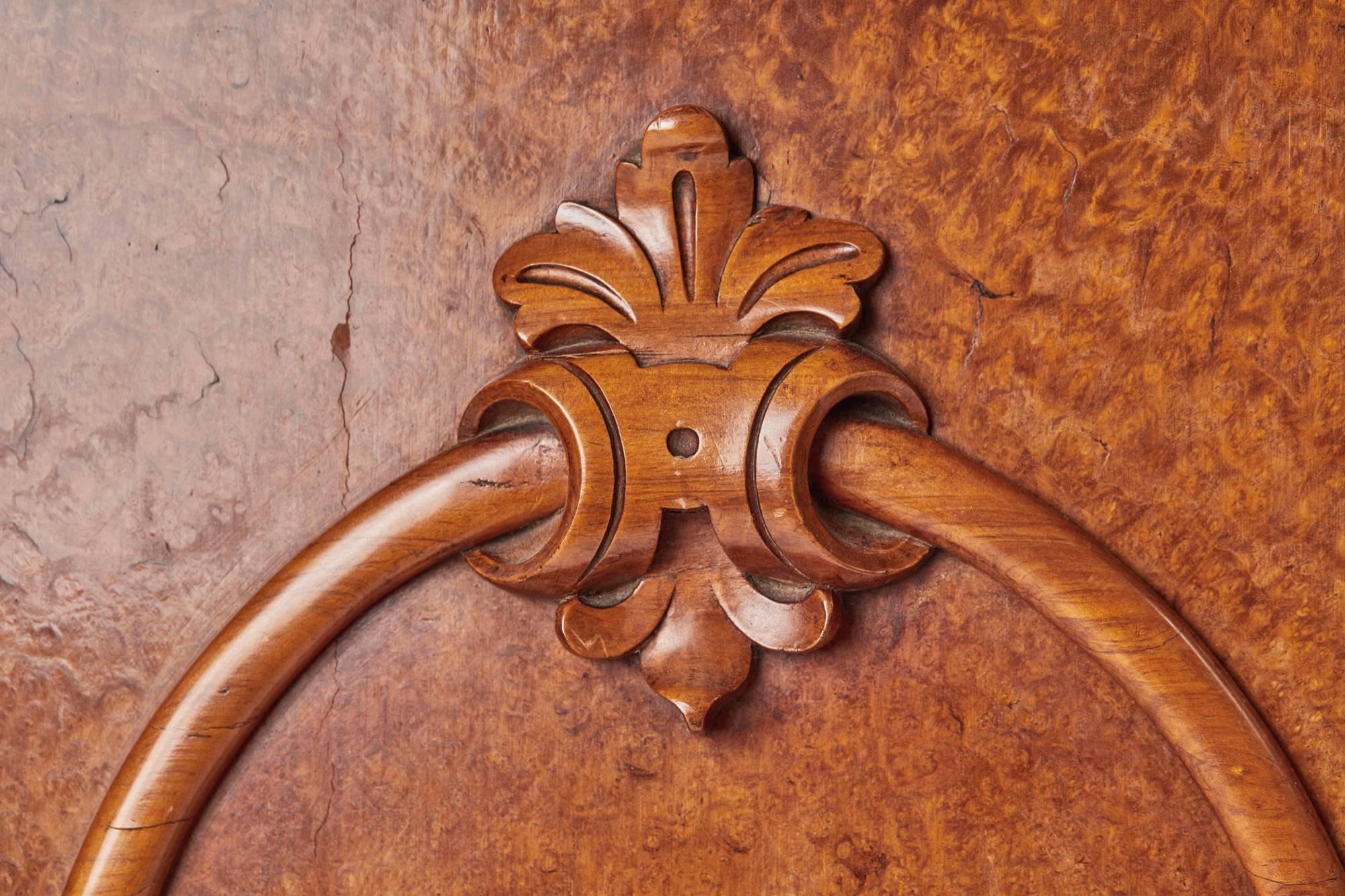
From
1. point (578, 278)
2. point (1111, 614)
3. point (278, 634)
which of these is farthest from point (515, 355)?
point (1111, 614)

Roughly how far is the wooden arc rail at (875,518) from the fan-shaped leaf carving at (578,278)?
61 millimetres

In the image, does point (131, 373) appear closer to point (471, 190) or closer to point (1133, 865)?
point (471, 190)

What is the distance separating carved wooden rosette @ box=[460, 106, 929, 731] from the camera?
511 mm

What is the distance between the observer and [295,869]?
0.57 meters

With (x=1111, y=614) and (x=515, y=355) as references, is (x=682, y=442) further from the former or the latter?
(x=1111, y=614)

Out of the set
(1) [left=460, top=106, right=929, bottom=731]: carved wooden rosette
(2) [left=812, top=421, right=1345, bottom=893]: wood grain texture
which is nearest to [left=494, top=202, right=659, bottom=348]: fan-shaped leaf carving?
(1) [left=460, top=106, right=929, bottom=731]: carved wooden rosette

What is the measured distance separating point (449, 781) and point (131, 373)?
28 cm

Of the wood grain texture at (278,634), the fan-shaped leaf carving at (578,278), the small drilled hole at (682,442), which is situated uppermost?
the fan-shaped leaf carving at (578,278)

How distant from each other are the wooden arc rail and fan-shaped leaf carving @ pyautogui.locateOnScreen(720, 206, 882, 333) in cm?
7

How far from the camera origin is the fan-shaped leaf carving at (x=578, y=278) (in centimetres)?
54

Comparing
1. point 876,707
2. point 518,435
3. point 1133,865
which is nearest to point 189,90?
point 518,435

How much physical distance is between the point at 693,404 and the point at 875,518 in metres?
0.11

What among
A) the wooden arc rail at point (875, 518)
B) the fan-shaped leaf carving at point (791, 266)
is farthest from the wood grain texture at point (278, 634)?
the fan-shaped leaf carving at point (791, 266)

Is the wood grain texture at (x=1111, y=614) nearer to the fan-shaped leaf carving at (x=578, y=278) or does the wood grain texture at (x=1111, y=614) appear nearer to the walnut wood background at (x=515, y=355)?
the walnut wood background at (x=515, y=355)
